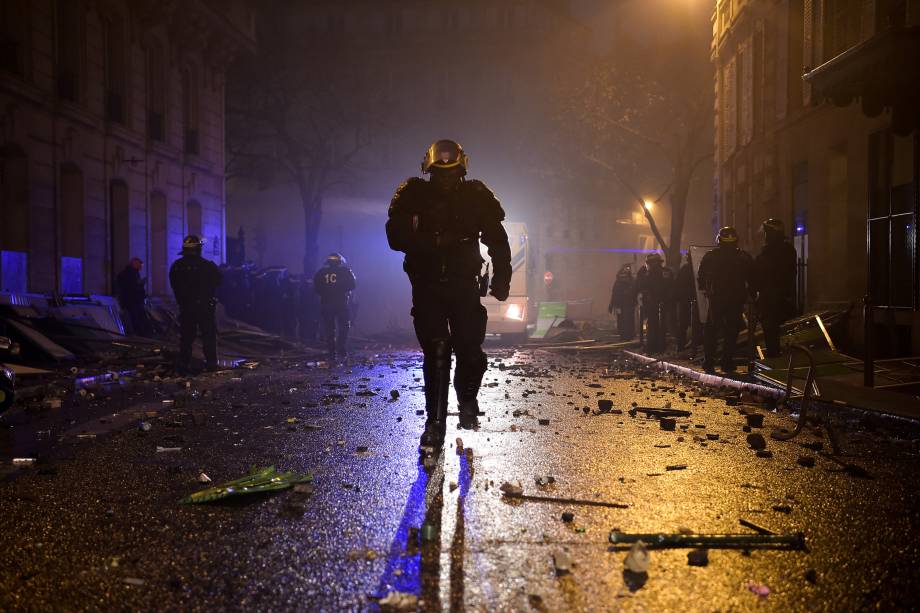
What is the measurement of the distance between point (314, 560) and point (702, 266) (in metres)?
9.77

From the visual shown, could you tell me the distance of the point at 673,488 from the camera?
15.6ft

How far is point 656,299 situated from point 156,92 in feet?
55.9

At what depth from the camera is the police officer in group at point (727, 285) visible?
39.2ft

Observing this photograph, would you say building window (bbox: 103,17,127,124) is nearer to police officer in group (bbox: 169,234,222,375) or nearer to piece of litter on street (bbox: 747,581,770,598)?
police officer in group (bbox: 169,234,222,375)

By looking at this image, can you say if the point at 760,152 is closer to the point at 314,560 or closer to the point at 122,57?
the point at 122,57

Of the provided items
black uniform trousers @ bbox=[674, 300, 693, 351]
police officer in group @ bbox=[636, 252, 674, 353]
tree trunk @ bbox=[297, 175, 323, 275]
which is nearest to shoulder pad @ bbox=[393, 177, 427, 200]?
black uniform trousers @ bbox=[674, 300, 693, 351]

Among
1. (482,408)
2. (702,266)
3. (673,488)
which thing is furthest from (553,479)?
(702,266)

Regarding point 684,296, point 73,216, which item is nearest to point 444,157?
point 684,296

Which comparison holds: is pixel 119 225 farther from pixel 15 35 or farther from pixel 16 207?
pixel 15 35

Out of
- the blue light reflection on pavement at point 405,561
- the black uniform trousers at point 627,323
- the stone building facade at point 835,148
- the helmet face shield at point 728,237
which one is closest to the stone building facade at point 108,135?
the black uniform trousers at point 627,323

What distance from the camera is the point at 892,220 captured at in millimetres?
13812

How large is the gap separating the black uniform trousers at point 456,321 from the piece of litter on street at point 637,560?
2.51m

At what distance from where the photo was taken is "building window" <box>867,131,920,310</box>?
1342cm

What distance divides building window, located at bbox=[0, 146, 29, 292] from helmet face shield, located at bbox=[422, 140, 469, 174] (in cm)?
1556
